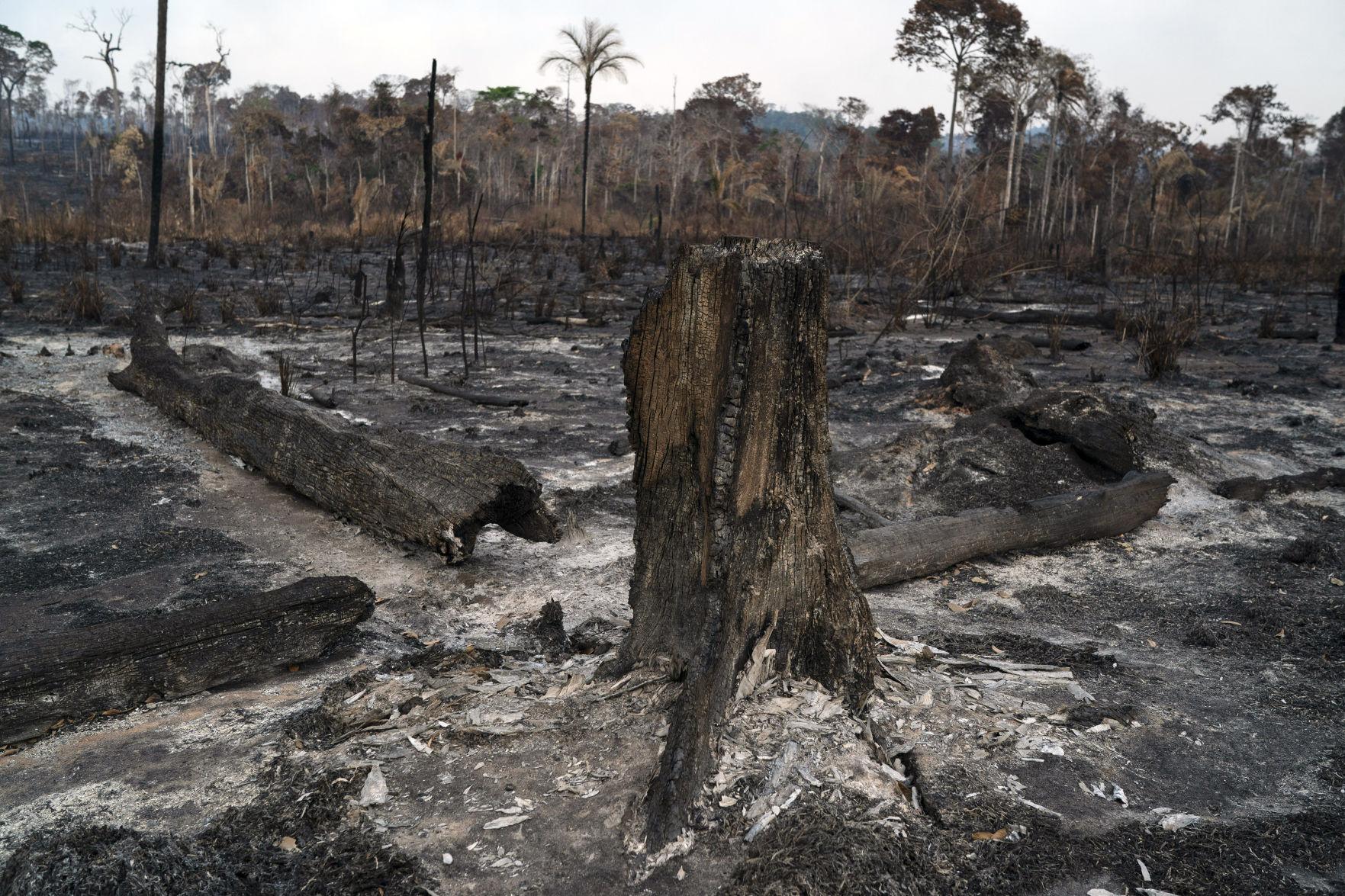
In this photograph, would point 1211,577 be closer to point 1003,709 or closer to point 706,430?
point 1003,709

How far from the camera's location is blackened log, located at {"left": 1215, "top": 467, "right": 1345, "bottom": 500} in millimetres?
5198

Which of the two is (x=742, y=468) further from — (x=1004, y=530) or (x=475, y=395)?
(x=475, y=395)

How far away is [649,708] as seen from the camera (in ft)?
8.12

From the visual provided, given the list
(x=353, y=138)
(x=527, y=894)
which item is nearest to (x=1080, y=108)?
(x=353, y=138)

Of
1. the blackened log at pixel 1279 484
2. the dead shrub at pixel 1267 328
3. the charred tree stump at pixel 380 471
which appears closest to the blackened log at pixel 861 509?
the charred tree stump at pixel 380 471

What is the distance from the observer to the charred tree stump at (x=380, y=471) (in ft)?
13.2

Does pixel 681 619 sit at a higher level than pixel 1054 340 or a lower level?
lower

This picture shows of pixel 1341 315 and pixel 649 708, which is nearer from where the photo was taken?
pixel 649 708

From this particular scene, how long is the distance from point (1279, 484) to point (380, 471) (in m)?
4.80

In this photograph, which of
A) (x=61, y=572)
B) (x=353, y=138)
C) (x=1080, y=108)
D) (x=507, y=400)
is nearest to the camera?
(x=61, y=572)

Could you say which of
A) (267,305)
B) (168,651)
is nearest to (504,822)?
(168,651)

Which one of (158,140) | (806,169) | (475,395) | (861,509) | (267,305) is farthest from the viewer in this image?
→ (806,169)

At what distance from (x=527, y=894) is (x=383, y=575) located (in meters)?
2.43

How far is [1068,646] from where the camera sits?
3.40 meters
